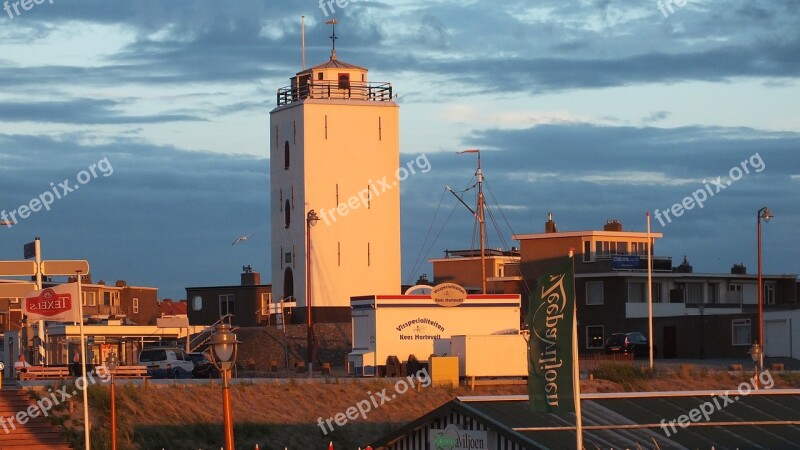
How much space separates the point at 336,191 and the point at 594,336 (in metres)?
16.4

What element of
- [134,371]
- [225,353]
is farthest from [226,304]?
[225,353]

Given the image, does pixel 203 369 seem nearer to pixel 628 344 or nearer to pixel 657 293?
pixel 628 344

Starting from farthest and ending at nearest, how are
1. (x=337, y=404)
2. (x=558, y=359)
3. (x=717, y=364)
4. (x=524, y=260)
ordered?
(x=524, y=260) < (x=717, y=364) < (x=337, y=404) < (x=558, y=359)

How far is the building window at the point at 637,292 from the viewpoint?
76.6 metres

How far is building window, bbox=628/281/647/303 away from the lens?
251ft

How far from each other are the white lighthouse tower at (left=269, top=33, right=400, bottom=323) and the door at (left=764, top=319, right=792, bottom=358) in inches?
754

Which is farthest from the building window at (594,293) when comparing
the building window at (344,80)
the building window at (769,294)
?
the building window at (344,80)

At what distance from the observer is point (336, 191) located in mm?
73125

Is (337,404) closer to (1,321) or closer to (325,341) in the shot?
(325,341)

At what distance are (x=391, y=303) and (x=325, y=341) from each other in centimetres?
1435

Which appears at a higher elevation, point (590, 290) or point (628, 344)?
point (590, 290)

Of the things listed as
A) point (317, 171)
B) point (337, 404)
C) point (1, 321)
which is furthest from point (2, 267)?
point (1, 321)

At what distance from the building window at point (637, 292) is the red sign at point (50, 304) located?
44280 mm

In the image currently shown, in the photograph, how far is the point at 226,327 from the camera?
22516mm
